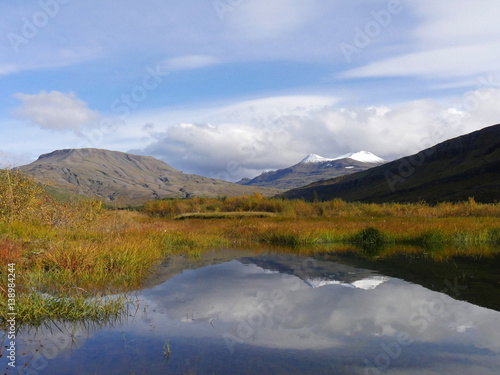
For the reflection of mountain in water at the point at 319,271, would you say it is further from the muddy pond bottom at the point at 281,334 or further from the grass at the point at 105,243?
the grass at the point at 105,243

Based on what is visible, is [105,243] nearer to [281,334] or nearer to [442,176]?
[281,334]

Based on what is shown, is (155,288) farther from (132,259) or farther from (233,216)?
(233,216)

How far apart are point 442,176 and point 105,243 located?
120 metres

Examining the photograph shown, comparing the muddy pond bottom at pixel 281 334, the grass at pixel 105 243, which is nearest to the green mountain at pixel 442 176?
the grass at pixel 105 243

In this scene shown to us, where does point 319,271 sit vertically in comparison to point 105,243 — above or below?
below

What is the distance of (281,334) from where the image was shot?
24.2 ft

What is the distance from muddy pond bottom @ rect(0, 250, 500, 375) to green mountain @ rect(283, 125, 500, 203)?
67.5 m

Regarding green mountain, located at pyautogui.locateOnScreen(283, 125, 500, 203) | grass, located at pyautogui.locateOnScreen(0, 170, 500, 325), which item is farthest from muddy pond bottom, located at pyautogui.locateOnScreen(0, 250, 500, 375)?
green mountain, located at pyautogui.locateOnScreen(283, 125, 500, 203)

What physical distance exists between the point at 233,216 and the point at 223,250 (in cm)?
1734

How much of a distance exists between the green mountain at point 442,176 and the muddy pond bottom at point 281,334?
67.5m

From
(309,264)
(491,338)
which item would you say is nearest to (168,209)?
(309,264)

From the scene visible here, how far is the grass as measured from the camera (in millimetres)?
8609

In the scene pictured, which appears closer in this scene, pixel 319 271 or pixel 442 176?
pixel 319 271

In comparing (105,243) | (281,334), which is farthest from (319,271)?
(105,243)
